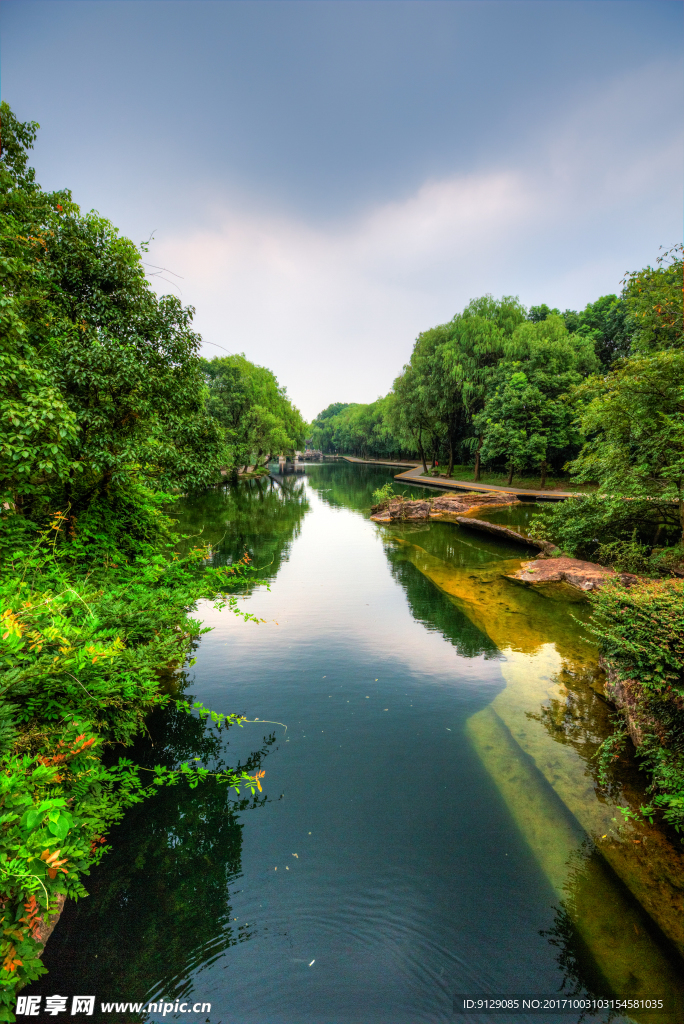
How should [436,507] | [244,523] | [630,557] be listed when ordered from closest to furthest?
[630,557] < [244,523] < [436,507]

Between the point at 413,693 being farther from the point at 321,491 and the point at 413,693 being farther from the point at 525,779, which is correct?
the point at 321,491

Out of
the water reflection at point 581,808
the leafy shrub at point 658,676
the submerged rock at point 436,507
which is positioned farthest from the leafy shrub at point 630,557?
the submerged rock at point 436,507

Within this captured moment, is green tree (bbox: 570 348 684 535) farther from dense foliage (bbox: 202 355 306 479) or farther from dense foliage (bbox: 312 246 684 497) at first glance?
dense foliage (bbox: 202 355 306 479)

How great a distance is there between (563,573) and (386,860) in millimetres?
11317

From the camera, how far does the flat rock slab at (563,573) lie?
12.2m

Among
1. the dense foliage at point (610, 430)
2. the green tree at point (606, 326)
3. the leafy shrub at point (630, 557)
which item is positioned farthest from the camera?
the green tree at point (606, 326)

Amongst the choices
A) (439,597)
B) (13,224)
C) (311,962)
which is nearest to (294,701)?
(311,962)

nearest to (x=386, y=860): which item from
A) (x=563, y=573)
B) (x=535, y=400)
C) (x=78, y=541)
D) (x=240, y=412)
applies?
(x=78, y=541)

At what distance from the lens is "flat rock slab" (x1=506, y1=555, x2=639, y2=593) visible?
1219 cm

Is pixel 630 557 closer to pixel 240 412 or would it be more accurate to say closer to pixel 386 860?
pixel 386 860

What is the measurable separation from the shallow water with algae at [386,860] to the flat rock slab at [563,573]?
439 cm

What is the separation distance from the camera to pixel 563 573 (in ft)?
42.9

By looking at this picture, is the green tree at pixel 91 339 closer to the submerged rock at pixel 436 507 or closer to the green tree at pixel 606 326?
the submerged rock at pixel 436 507

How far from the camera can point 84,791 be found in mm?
3266
